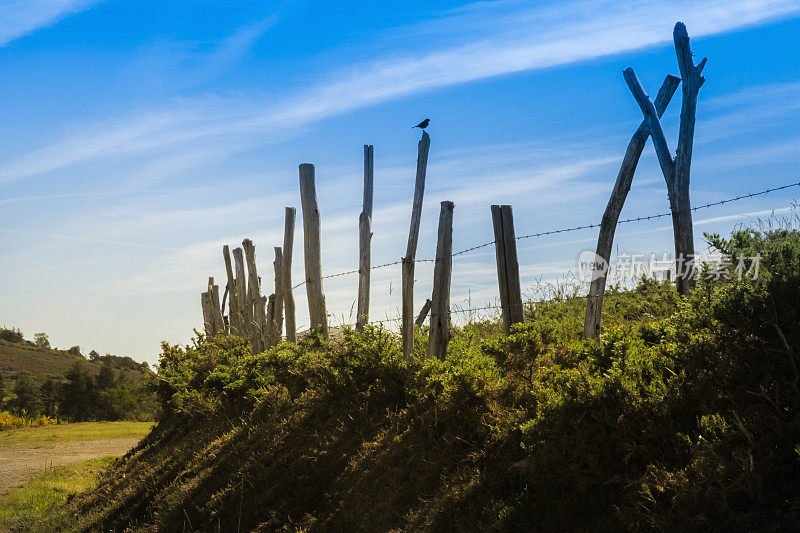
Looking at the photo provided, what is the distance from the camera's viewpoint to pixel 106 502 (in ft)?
31.0

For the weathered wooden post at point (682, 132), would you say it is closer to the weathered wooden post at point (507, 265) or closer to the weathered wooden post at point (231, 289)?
the weathered wooden post at point (507, 265)

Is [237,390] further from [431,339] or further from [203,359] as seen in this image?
[431,339]

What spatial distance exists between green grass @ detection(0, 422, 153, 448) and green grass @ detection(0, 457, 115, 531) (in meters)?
5.71

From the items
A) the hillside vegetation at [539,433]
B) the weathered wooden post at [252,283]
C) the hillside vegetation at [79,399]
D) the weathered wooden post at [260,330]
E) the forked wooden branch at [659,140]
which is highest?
the forked wooden branch at [659,140]

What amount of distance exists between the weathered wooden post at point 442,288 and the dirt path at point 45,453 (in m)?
9.15

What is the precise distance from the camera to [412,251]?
818cm

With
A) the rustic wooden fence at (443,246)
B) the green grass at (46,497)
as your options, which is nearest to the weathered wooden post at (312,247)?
the rustic wooden fence at (443,246)

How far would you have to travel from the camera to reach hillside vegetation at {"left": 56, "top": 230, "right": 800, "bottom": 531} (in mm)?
3615

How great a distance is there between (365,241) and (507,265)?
306cm

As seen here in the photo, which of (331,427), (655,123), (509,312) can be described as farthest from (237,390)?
(655,123)

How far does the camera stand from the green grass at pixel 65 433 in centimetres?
1853

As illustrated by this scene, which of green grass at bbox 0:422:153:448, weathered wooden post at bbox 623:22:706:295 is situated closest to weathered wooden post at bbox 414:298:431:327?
weathered wooden post at bbox 623:22:706:295

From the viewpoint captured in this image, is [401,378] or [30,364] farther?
[30,364]

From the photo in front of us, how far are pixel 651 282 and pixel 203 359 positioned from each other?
8502mm
